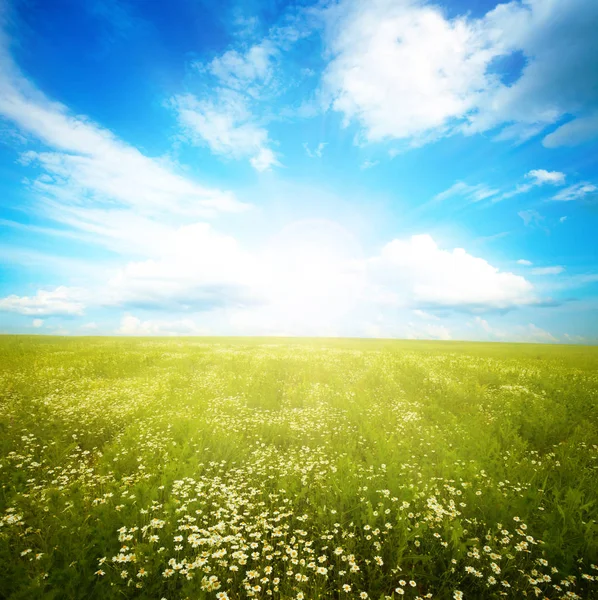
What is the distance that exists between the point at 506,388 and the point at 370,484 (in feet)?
37.2

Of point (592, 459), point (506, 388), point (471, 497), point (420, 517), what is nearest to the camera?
point (420, 517)

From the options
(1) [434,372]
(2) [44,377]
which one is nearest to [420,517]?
(1) [434,372]

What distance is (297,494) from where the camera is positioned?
6.48 m

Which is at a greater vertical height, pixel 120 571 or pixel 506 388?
pixel 506 388

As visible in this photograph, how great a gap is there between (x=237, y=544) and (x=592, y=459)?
9428 mm

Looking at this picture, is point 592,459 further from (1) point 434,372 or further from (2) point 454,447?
(1) point 434,372

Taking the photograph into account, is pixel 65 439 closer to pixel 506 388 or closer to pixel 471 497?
pixel 471 497

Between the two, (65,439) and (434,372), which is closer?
(65,439)

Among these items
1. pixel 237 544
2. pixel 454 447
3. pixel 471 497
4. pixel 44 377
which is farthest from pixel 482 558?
pixel 44 377

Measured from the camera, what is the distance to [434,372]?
1878 centimetres

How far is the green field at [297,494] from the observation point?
14.9 ft

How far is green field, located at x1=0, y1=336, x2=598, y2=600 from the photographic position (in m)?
4.55

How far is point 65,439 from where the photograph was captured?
9836mm

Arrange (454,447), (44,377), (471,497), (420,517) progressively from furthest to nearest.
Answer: (44,377) → (454,447) → (471,497) → (420,517)
